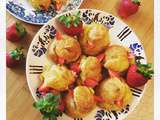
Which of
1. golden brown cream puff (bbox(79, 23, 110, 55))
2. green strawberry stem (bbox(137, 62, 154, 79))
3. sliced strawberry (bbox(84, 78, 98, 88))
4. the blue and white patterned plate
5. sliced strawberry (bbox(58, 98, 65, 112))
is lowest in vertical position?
sliced strawberry (bbox(58, 98, 65, 112))

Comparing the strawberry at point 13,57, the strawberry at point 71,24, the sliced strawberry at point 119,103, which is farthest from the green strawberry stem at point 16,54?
the sliced strawberry at point 119,103

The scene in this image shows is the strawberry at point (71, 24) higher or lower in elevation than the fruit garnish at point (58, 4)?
lower

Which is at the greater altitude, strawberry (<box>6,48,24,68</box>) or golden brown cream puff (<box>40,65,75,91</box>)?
strawberry (<box>6,48,24,68</box>)

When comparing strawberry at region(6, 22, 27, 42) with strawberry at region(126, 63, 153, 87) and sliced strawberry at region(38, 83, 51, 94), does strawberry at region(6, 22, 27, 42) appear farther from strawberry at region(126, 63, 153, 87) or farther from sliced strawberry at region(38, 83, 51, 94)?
strawberry at region(126, 63, 153, 87)

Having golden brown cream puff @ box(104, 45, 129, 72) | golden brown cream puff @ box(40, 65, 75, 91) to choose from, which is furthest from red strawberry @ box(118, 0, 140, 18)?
golden brown cream puff @ box(40, 65, 75, 91)

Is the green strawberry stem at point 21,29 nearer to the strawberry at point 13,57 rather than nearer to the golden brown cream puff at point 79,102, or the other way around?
the strawberry at point 13,57

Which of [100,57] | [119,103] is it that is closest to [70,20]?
[100,57]
